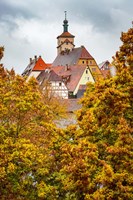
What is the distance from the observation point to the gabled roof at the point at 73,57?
125938 millimetres

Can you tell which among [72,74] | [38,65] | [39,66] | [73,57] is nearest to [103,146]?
[72,74]

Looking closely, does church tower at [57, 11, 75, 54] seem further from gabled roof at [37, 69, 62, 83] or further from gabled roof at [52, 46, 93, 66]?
gabled roof at [37, 69, 62, 83]

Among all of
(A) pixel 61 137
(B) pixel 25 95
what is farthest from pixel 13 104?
(A) pixel 61 137

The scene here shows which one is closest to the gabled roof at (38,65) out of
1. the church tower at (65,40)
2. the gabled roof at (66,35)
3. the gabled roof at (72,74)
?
the gabled roof at (72,74)

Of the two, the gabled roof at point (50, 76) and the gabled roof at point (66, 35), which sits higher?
the gabled roof at point (66, 35)

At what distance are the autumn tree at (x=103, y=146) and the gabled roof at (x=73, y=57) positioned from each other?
10368 cm

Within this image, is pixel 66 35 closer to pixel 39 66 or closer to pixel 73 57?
pixel 73 57

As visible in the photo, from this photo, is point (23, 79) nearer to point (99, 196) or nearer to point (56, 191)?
point (56, 191)

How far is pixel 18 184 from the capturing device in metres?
21.3

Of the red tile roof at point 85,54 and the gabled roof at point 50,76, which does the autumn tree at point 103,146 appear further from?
the red tile roof at point 85,54

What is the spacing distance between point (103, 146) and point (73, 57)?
108818mm

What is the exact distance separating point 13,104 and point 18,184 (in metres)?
3.77

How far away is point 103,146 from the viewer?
20.5m

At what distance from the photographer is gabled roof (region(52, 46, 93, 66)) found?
126 m
